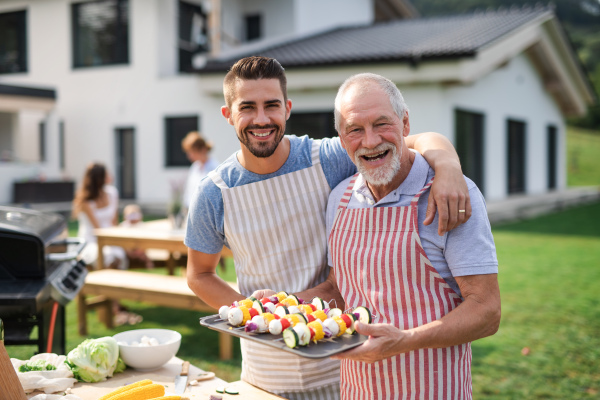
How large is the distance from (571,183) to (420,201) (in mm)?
29202

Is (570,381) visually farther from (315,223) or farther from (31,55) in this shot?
→ (31,55)

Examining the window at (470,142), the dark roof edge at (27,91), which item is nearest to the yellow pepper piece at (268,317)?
the window at (470,142)

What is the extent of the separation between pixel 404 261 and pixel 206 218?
0.89 metres

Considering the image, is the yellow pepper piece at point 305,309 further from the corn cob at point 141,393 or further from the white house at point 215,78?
the white house at point 215,78

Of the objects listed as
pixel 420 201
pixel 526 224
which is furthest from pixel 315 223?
pixel 526 224

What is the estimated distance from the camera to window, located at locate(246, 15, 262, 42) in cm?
1773

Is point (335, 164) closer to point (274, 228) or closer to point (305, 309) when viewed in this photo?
point (274, 228)

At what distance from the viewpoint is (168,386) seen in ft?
6.92

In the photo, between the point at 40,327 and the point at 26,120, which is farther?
the point at 26,120

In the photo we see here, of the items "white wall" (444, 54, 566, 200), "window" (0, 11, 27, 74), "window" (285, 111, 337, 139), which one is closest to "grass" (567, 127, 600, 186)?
"white wall" (444, 54, 566, 200)

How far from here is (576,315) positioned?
5.75 metres

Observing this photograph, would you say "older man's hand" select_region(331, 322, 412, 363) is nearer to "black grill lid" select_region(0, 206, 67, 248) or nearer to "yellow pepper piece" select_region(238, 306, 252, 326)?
"yellow pepper piece" select_region(238, 306, 252, 326)

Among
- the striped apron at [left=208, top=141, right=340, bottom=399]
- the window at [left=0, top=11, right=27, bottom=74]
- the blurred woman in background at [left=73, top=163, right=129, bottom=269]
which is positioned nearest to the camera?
the striped apron at [left=208, top=141, right=340, bottom=399]

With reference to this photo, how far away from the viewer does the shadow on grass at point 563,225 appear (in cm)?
1192
